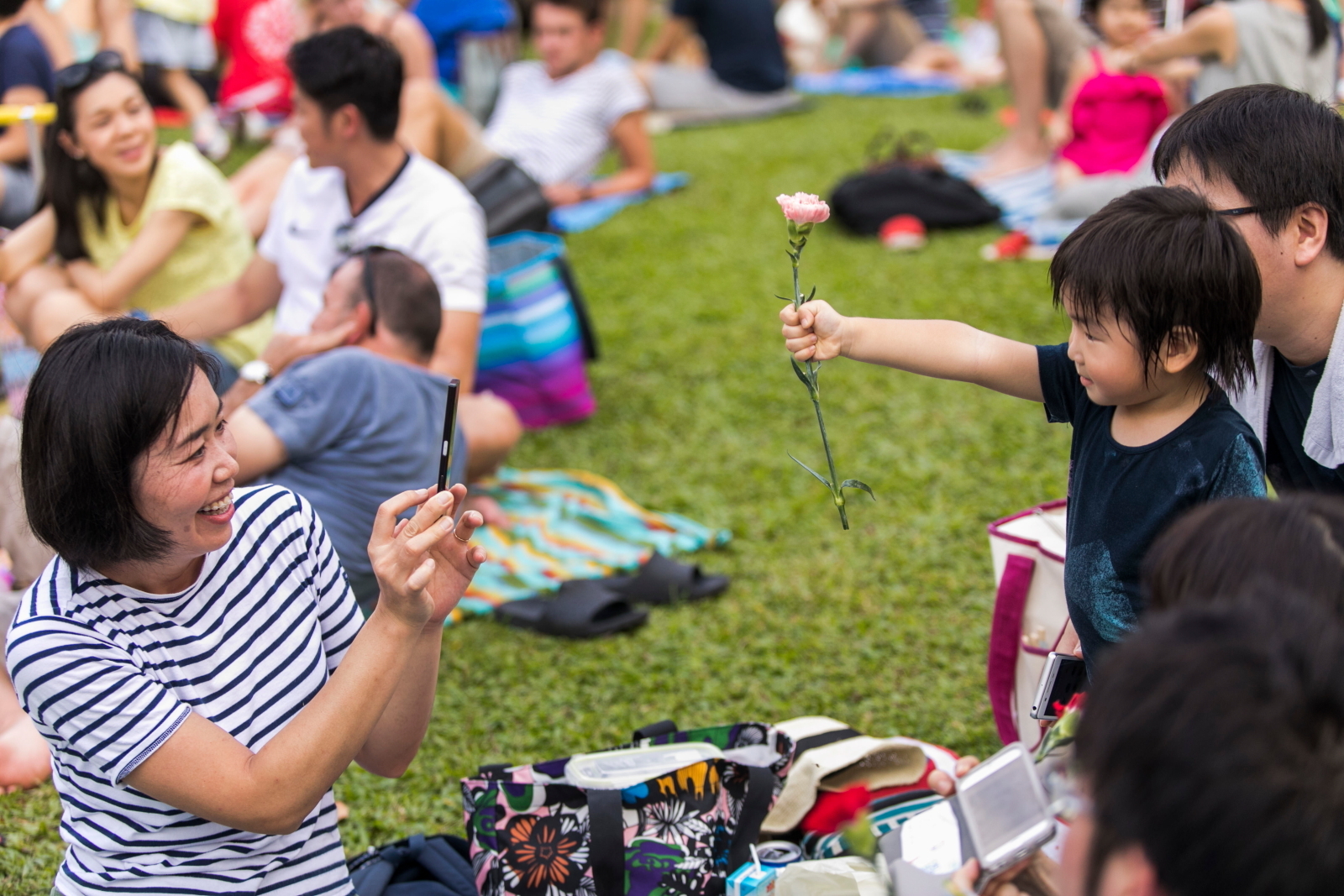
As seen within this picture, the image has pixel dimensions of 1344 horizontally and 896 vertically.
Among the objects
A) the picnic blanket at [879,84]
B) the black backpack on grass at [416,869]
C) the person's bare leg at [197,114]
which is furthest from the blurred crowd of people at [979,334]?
the picnic blanket at [879,84]

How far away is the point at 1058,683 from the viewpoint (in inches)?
80.6

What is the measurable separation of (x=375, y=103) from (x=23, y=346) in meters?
1.90

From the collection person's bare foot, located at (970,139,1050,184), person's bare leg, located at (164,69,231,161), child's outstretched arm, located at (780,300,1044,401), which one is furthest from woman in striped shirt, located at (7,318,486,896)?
person's bare leg, located at (164,69,231,161)

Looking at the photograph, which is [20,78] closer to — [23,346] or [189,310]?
[23,346]

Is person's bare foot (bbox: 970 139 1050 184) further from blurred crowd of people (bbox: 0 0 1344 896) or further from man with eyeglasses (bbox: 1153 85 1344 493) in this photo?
man with eyeglasses (bbox: 1153 85 1344 493)

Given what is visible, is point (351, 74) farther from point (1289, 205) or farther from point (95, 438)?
point (1289, 205)

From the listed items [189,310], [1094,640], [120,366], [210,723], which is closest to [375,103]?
[189,310]

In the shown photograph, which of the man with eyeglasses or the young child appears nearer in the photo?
the young child

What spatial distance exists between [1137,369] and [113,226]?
12.9 feet

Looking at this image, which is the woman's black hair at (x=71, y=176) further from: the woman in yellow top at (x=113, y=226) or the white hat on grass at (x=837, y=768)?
the white hat on grass at (x=837, y=768)

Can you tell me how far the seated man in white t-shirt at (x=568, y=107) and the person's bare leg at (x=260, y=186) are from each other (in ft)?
5.36

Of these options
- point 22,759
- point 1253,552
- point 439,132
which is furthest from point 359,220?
point 1253,552

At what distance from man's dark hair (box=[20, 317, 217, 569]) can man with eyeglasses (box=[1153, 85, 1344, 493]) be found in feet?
5.80

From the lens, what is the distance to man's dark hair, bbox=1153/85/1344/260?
2.00 metres
